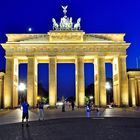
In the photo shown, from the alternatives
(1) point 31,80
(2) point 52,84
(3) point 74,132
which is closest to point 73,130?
(3) point 74,132

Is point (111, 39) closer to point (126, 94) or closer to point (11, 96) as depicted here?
point (126, 94)

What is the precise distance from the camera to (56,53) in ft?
225

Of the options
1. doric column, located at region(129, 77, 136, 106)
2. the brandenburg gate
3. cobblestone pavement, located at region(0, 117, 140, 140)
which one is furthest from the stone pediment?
cobblestone pavement, located at region(0, 117, 140, 140)

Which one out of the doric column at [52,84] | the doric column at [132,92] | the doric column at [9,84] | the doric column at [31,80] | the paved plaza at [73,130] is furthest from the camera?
the doric column at [132,92]

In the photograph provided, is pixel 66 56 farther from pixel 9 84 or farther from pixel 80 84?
pixel 9 84

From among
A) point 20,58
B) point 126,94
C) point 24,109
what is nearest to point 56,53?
point 20,58

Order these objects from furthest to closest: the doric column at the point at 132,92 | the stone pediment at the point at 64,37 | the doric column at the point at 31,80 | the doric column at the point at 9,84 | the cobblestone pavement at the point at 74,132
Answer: the doric column at the point at 132,92 < the stone pediment at the point at 64,37 < the doric column at the point at 31,80 < the doric column at the point at 9,84 < the cobblestone pavement at the point at 74,132

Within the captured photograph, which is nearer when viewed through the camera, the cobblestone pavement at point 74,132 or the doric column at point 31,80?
the cobblestone pavement at point 74,132

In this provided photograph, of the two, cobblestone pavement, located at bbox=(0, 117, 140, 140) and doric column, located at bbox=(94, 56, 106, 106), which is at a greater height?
doric column, located at bbox=(94, 56, 106, 106)

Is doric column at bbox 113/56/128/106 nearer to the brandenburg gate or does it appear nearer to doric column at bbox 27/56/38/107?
the brandenburg gate

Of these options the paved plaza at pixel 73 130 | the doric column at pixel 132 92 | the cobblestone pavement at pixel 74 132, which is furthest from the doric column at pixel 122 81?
the cobblestone pavement at pixel 74 132

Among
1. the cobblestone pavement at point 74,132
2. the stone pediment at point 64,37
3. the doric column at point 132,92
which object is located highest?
the stone pediment at point 64,37

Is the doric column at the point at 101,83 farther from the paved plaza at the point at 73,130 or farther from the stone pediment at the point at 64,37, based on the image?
the paved plaza at the point at 73,130

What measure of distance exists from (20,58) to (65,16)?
49.2 ft
